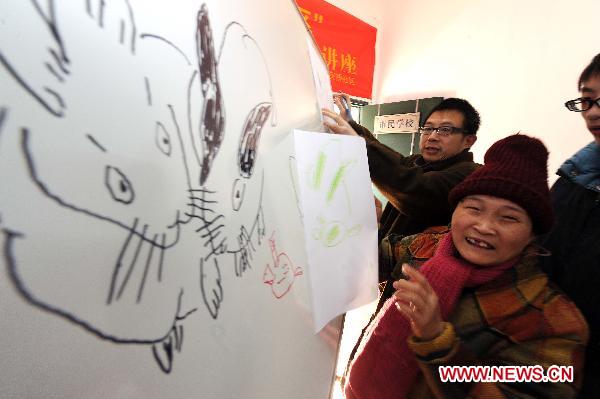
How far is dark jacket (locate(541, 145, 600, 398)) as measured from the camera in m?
0.55

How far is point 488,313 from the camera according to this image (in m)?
0.48

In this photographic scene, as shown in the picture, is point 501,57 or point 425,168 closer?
point 425,168

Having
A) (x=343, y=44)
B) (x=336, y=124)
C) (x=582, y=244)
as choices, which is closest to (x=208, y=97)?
(x=336, y=124)

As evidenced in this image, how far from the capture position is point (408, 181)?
755 mm


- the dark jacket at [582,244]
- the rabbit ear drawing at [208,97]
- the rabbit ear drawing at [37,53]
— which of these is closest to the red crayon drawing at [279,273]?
the rabbit ear drawing at [208,97]

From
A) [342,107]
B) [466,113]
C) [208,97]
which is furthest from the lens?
[466,113]

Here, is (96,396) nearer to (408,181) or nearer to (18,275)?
(18,275)

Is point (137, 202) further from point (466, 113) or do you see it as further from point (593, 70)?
point (466, 113)

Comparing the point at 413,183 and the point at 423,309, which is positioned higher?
the point at 413,183

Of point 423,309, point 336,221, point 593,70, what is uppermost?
point 593,70

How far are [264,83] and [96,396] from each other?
1.10 feet

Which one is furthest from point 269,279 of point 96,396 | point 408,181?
point 408,181

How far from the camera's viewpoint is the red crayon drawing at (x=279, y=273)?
35 cm

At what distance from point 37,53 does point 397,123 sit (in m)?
2.43
